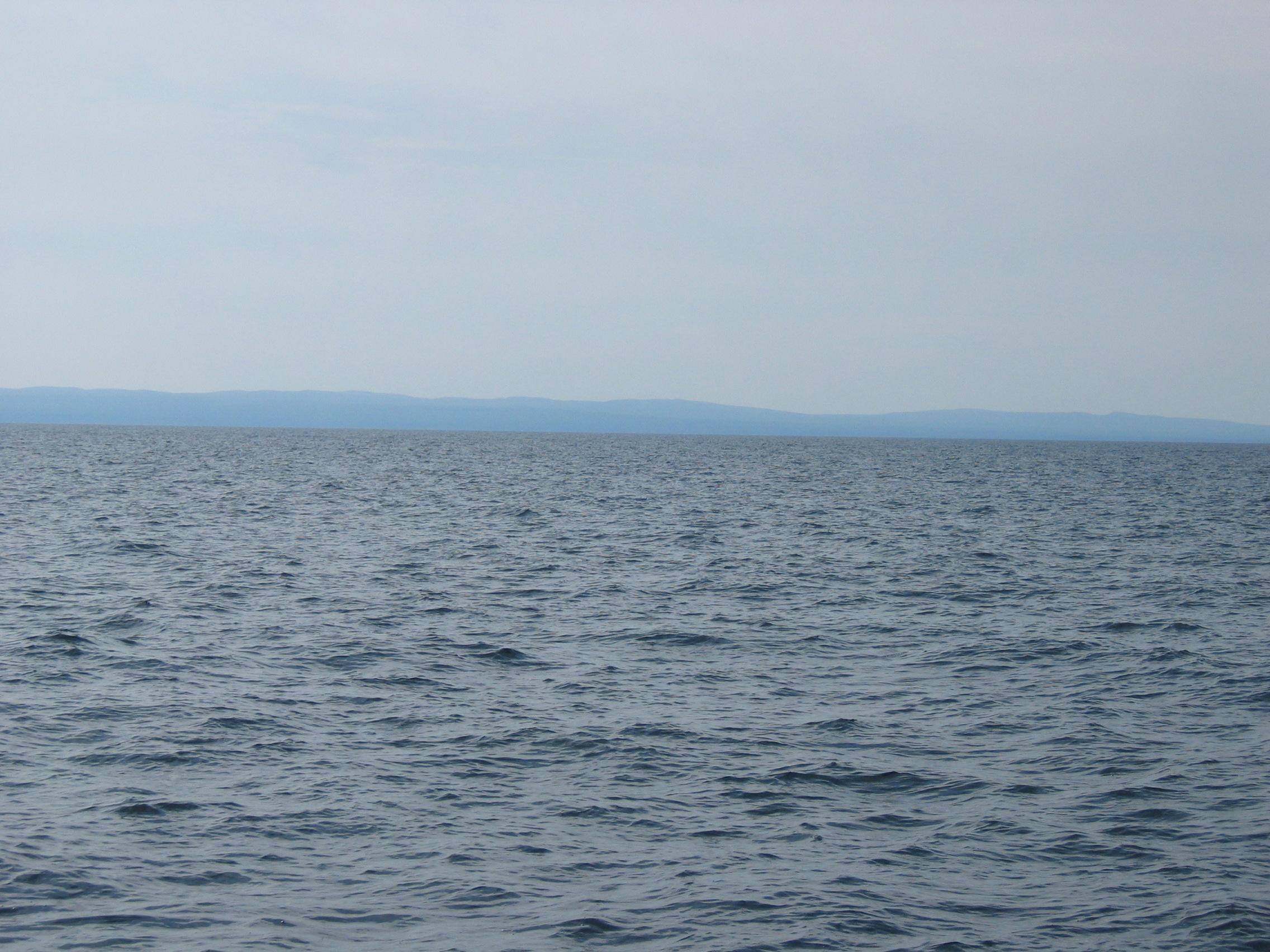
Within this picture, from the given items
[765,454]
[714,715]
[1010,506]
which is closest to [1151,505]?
[1010,506]

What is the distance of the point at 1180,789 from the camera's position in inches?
650

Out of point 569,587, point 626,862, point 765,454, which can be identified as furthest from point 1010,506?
point 765,454

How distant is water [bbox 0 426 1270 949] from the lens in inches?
490

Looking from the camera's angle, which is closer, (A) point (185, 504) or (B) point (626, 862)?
(B) point (626, 862)

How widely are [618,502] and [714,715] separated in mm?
49675

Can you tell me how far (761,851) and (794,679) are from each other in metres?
9.07

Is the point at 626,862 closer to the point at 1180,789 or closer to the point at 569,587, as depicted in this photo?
the point at 1180,789

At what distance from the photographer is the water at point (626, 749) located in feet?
40.8

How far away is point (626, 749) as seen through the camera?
17969 millimetres

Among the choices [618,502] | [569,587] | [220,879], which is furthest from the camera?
[618,502]

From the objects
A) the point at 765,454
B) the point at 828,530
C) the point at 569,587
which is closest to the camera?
the point at 569,587

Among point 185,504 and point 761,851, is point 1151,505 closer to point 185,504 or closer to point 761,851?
point 185,504

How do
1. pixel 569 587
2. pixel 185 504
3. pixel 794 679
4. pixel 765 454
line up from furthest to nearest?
1. pixel 765 454
2. pixel 185 504
3. pixel 569 587
4. pixel 794 679

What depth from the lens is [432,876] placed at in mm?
13172
